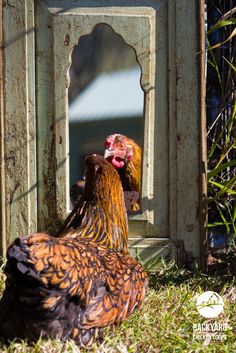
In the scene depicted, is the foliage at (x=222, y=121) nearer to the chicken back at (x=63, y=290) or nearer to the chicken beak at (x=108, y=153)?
the chicken beak at (x=108, y=153)

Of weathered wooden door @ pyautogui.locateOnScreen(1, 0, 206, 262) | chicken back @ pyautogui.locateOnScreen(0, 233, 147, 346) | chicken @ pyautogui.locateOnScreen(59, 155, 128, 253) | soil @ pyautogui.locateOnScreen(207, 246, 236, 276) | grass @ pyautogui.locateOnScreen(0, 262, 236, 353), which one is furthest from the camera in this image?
soil @ pyautogui.locateOnScreen(207, 246, 236, 276)

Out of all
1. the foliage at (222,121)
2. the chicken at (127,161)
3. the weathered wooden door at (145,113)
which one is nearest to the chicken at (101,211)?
the weathered wooden door at (145,113)

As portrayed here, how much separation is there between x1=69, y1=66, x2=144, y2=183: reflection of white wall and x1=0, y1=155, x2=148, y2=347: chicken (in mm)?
1164

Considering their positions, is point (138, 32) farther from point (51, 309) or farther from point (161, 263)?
point (51, 309)

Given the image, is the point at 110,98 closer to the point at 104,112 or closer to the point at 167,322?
the point at 104,112

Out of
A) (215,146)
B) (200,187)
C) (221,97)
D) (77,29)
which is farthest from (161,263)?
(77,29)

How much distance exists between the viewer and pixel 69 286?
11.9 feet

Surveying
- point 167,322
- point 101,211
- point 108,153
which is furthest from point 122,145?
point 167,322

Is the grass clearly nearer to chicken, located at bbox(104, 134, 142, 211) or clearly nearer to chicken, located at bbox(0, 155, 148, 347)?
chicken, located at bbox(0, 155, 148, 347)

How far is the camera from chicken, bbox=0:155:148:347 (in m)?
3.48

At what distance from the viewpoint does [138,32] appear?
17.0 feet

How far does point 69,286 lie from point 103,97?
1.95 meters

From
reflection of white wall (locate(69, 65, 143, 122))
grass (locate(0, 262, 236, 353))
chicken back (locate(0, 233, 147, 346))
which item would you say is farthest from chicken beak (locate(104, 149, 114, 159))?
chicken back (locate(0, 233, 147, 346))

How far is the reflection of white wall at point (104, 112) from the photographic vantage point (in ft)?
17.1
